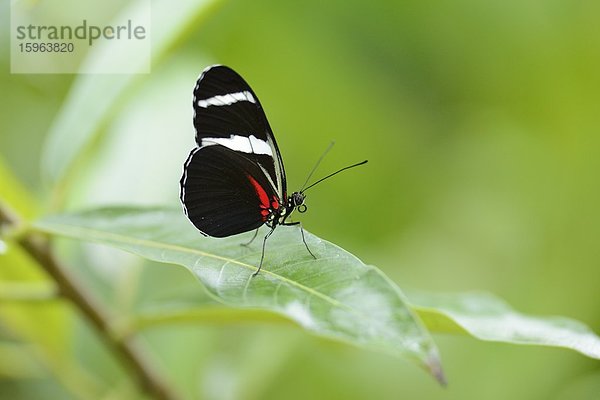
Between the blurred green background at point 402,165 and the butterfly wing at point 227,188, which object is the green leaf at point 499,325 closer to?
the butterfly wing at point 227,188

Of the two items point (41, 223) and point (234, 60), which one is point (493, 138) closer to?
point (234, 60)

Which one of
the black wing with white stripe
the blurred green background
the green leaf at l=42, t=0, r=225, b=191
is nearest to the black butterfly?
the black wing with white stripe

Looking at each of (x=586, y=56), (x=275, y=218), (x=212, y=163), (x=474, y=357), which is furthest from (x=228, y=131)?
(x=586, y=56)

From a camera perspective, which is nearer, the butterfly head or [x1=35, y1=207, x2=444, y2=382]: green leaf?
[x1=35, y1=207, x2=444, y2=382]: green leaf

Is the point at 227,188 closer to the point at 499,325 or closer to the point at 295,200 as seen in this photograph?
the point at 295,200

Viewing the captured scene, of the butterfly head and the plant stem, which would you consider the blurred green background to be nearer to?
the plant stem

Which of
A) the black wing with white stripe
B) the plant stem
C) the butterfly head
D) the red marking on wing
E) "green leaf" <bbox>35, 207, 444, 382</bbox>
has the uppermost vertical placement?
the black wing with white stripe
